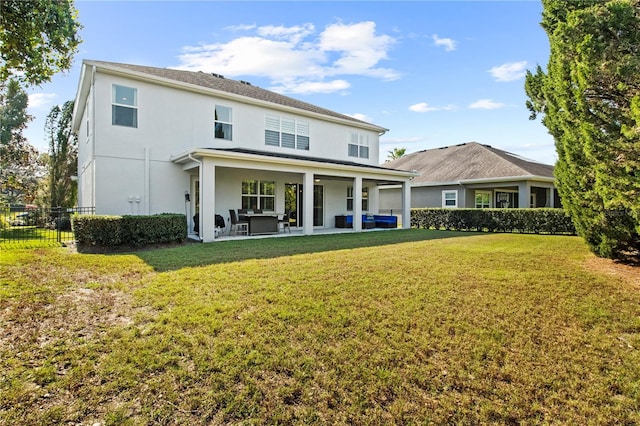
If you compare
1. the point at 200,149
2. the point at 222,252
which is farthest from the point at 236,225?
the point at 222,252

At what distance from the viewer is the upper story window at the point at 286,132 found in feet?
50.4

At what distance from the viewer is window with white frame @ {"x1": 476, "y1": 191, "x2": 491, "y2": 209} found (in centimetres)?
2156

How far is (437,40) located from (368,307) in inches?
488

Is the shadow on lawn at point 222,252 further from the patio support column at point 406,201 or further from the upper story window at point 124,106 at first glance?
the patio support column at point 406,201

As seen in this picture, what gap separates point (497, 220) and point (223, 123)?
13.6 m

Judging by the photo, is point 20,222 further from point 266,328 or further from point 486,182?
point 486,182

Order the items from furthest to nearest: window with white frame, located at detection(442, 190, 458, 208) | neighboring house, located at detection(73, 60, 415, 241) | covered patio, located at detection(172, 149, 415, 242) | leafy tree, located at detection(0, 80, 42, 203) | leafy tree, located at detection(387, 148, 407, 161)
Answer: leafy tree, located at detection(387, 148, 407, 161) < leafy tree, located at detection(0, 80, 42, 203) < window with white frame, located at detection(442, 190, 458, 208) < neighboring house, located at detection(73, 60, 415, 241) < covered patio, located at detection(172, 149, 415, 242)

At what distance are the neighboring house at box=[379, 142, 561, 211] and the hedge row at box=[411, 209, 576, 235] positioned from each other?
2.74 metres

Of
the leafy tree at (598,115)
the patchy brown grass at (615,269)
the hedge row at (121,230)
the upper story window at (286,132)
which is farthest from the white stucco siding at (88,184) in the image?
the patchy brown grass at (615,269)

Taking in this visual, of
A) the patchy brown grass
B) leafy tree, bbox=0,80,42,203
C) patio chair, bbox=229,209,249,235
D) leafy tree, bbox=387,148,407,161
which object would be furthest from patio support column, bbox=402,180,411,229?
leafy tree, bbox=387,148,407,161

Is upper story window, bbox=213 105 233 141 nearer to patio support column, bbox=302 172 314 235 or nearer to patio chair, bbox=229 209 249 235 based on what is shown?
patio chair, bbox=229 209 249 235

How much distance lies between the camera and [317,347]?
351 centimetres

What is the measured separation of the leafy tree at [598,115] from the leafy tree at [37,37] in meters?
8.91

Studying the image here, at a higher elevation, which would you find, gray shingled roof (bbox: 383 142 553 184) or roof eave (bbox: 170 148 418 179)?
gray shingled roof (bbox: 383 142 553 184)
